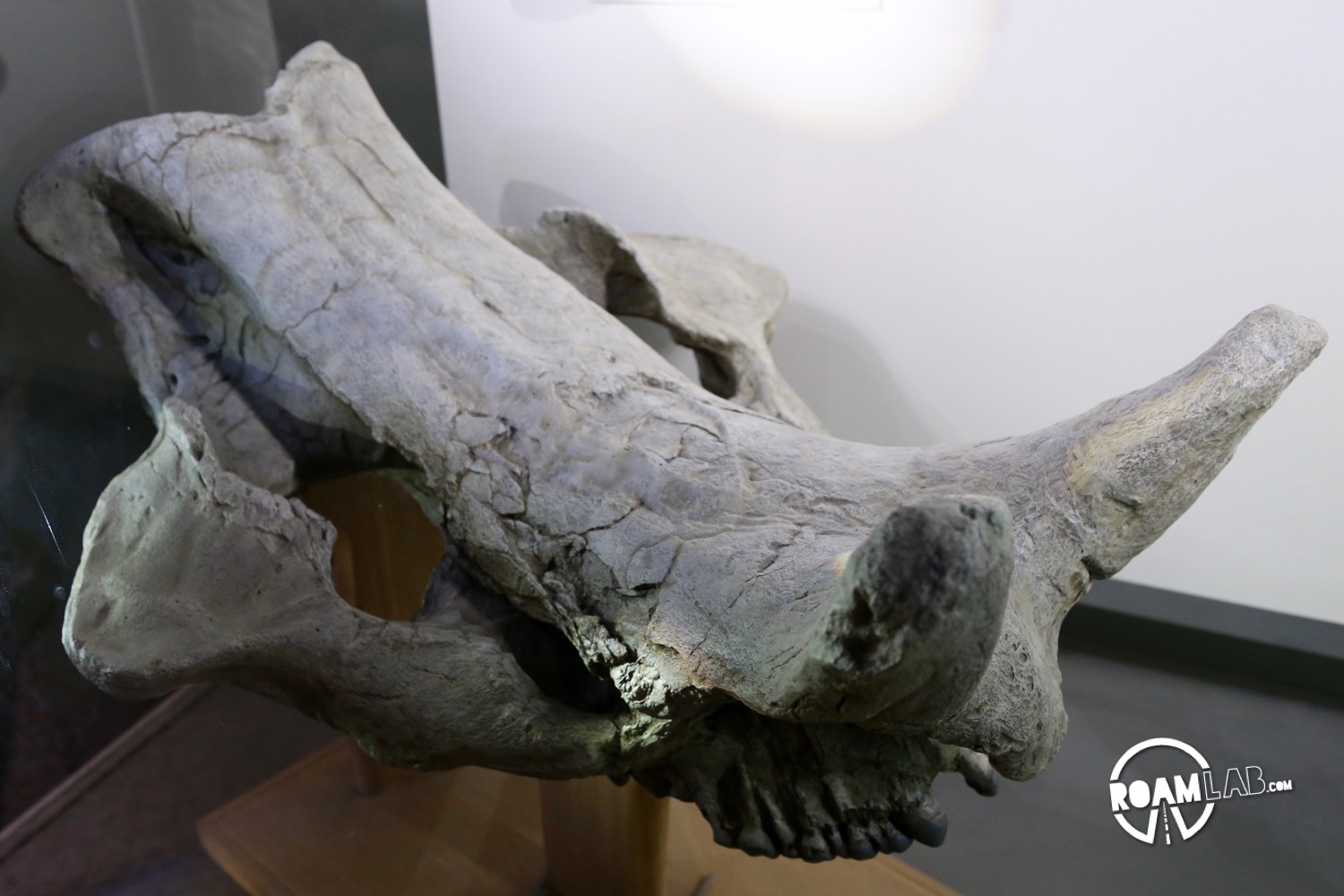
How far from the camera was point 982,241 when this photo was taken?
174 centimetres

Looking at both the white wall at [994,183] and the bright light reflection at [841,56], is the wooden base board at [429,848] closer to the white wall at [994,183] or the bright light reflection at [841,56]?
the white wall at [994,183]

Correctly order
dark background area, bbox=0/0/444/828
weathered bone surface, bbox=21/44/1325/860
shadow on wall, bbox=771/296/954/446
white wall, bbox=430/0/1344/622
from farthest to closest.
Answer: shadow on wall, bbox=771/296/954/446, white wall, bbox=430/0/1344/622, dark background area, bbox=0/0/444/828, weathered bone surface, bbox=21/44/1325/860

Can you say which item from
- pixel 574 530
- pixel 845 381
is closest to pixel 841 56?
pixel 845 381

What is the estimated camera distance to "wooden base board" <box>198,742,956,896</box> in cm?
154

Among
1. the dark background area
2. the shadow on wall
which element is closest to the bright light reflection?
the shadow on wall

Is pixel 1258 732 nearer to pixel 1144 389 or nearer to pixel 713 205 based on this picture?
pixel 1144 389

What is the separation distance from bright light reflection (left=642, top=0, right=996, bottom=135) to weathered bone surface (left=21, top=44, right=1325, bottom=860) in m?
0.65

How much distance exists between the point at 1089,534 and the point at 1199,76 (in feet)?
3.13

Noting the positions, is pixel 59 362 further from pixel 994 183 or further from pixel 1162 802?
pixel 1162 802

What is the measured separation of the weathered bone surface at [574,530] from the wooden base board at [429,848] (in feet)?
1.83

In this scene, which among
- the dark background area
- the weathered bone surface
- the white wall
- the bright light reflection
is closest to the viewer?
the weathered bone surface

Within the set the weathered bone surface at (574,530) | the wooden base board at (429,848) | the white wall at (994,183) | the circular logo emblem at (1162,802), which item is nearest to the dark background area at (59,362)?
the weathered bone surface at (574,530)

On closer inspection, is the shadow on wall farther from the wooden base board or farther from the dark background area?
the dark background area

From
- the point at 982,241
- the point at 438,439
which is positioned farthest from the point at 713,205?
the point at 438,439
